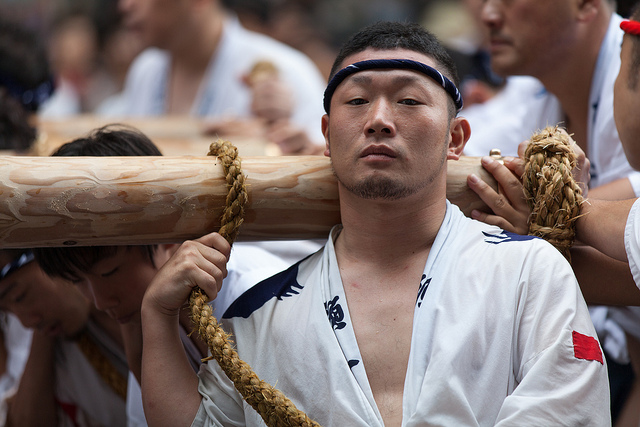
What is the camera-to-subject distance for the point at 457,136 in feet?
6.22

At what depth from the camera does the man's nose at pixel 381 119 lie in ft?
5.52

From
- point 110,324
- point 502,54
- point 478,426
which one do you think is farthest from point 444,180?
point 110,324

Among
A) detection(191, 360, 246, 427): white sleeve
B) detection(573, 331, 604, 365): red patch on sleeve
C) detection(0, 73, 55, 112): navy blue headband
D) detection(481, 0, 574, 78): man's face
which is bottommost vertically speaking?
detection(191, 360, 246, 427): white sleeve

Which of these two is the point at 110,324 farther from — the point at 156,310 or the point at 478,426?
the point at 478,426

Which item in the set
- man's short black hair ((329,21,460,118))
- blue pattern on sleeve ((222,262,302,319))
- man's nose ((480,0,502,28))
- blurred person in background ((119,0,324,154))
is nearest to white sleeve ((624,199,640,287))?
man's short black hair ((329,21,460,118))

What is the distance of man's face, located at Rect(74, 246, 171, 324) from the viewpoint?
1.99m

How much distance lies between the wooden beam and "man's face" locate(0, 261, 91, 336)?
28.0 inches

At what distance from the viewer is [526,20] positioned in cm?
258

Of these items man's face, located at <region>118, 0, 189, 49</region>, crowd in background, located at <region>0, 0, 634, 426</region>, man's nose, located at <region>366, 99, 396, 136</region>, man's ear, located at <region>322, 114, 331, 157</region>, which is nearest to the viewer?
man's nose, located at <region>366, 99, 396, 136</region>

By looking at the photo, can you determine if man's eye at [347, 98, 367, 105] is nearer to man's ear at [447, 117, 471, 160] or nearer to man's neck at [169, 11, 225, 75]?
man's ear at [447, 117, 471, 160]

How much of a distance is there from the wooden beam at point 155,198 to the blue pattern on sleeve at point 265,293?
0.40 ft

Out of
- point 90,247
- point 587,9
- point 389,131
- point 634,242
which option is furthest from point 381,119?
point 587,9

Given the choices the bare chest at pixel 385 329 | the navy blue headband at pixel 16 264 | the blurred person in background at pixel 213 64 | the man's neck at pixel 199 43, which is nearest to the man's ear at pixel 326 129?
the bare chest at pixel 385 329

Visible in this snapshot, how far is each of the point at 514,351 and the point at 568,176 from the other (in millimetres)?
481
